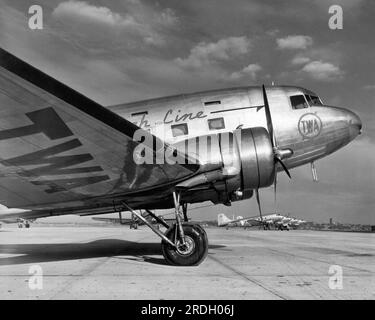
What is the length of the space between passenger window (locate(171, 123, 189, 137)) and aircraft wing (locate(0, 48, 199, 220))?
53.7 inches

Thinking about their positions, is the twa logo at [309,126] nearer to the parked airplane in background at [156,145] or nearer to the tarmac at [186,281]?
the parked airplane in background at [156,145]

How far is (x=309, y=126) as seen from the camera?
33.6ft

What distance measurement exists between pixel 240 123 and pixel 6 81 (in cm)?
591

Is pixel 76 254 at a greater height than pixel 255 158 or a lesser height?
lesser

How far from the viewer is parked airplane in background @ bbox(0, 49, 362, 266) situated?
6355mm

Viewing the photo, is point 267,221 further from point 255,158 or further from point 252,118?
point 255,158

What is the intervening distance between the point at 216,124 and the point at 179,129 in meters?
0.97

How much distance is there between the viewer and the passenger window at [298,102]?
10.5 metres

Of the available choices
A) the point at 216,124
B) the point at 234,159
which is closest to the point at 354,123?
the point at 216,124

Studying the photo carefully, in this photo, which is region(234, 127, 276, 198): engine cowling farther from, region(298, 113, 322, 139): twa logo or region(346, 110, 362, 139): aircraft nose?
region(346, 110, 362, 139): aircraft nose

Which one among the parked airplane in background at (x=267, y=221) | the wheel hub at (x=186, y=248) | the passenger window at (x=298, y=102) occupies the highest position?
the passenger window at (x=298, y=102)

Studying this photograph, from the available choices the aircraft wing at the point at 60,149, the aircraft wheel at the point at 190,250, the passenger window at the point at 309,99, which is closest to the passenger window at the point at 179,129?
the aircraft wing at the point at 60,149

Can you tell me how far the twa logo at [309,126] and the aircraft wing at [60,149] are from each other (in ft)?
11.6

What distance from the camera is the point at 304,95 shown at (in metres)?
10.7
